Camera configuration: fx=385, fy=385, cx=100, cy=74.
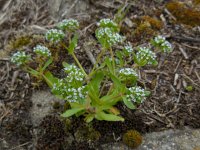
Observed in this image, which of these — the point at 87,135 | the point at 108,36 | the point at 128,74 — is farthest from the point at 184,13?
the point at 87,135

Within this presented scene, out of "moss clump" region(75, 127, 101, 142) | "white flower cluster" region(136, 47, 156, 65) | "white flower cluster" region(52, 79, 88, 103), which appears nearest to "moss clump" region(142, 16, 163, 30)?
"white flower cluster" region(136, 47, 156, 65)

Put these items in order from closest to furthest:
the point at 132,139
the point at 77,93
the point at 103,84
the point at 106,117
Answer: the point at 77,93 → the point at 106,117 → the point at 132,139 → the point at 103,84

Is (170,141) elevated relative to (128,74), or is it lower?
lower

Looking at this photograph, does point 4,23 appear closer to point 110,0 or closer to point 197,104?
point 110,0

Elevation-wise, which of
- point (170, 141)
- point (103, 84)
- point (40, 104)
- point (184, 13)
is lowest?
point (170, 141)

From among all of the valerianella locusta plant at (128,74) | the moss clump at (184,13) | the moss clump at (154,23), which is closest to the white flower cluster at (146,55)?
the valerianella locusta plant at (128,74)

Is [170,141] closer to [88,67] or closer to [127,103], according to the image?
[127,103]

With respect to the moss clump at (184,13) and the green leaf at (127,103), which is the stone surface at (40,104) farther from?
the moss clump at (184,13)
